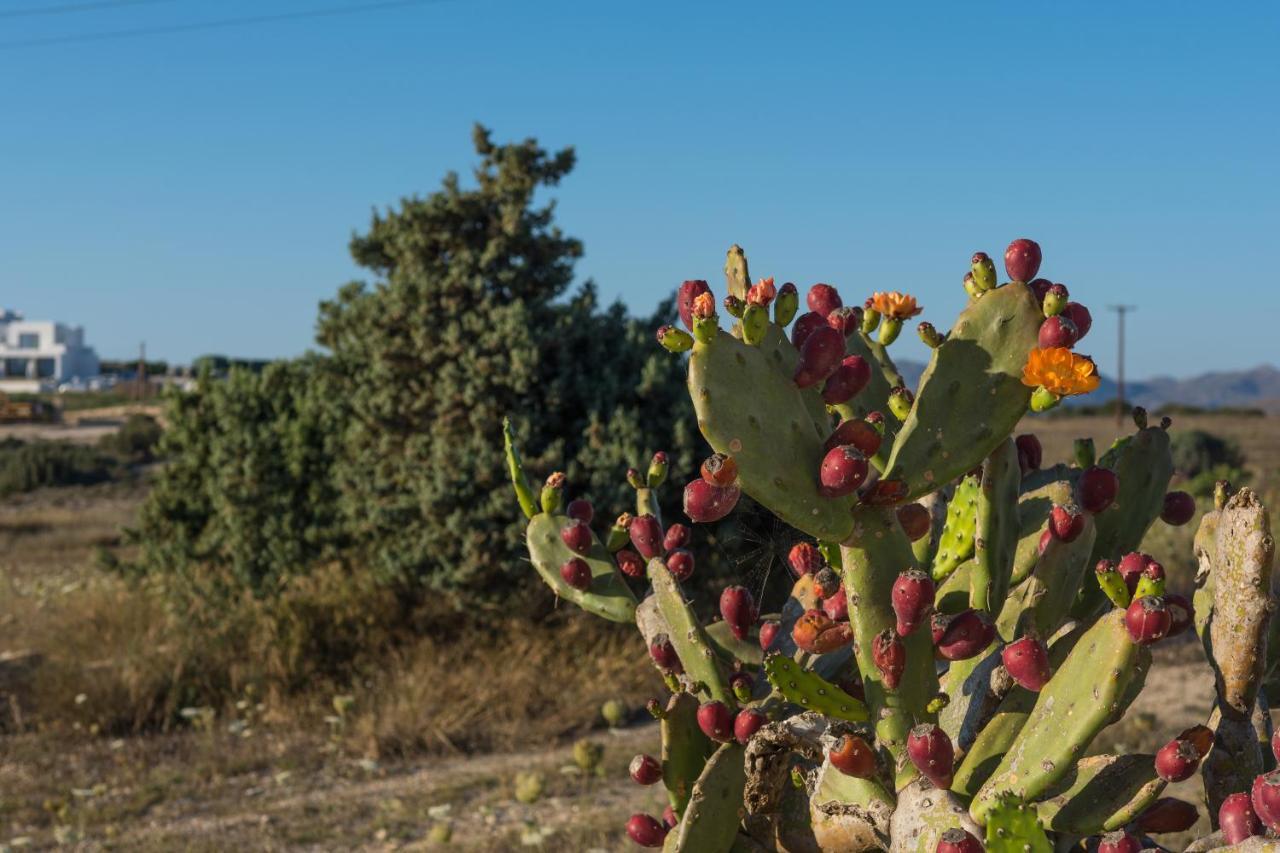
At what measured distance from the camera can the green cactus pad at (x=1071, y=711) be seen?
1574 mm

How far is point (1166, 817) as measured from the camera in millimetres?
1817

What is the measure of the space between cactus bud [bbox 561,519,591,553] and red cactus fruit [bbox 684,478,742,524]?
0.89 metres

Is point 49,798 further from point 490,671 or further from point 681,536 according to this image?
point 681,536

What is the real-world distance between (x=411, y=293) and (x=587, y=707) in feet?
8.78

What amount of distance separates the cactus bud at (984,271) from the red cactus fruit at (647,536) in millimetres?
817

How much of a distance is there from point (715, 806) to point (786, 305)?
2.77 ft

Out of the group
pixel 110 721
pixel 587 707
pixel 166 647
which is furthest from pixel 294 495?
pixel 587 707

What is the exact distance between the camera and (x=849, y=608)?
5.82 feet

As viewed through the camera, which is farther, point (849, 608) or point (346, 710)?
point (346, 710)

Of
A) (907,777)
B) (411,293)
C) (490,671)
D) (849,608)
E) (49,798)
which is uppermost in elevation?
(411,293)

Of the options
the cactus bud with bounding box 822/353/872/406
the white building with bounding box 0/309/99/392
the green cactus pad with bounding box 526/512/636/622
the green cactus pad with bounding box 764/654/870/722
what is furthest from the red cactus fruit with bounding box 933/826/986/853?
the white building with bounding box 0/309/99/392

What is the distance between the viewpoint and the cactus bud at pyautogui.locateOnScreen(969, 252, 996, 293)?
1724 mm

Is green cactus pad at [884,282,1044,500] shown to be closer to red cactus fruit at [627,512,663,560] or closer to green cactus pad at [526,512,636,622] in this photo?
red cactus fruit at [627,512,663,560]

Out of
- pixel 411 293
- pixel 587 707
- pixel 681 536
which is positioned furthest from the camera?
pixel 411 293
